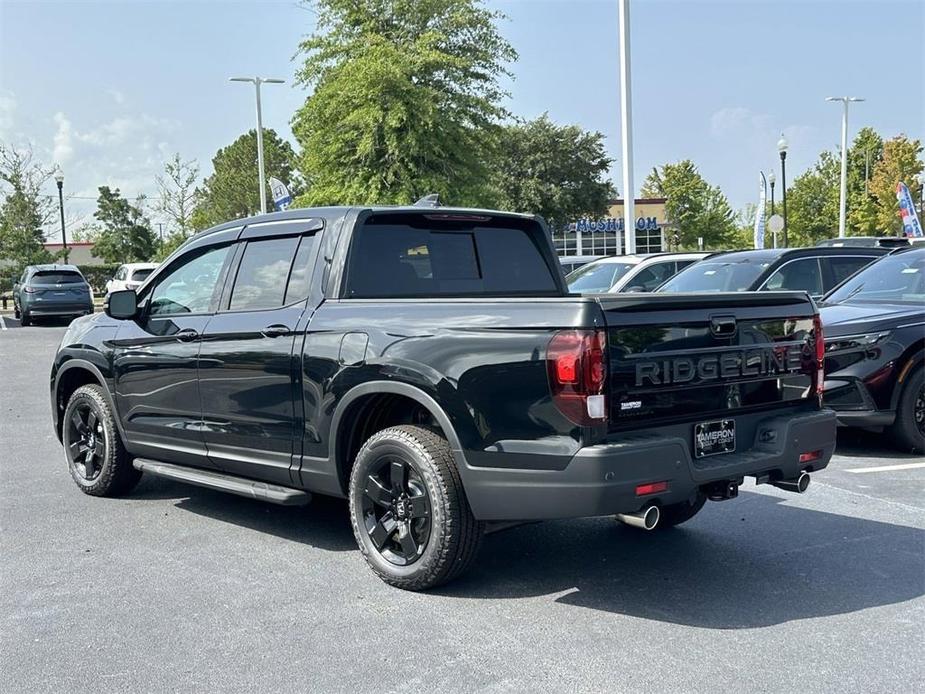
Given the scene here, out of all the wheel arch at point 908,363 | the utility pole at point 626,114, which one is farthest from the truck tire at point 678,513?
the utility pole at point 626,114

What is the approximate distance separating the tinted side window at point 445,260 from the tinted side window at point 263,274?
0.52 metres

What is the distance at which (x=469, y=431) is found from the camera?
406 centimetres

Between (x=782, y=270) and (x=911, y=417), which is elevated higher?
(x=782, y=270)

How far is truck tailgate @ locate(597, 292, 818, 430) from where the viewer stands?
3.91m

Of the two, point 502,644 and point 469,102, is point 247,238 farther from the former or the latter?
point 469,102

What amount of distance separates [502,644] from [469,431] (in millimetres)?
916

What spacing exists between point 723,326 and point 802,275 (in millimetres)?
6258

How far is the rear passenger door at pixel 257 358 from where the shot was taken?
4.93 metres

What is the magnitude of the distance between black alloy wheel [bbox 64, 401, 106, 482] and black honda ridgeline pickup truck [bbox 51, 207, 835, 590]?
1.30 ft

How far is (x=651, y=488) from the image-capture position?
3846 mm

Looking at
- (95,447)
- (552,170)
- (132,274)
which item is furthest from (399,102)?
(552,170)

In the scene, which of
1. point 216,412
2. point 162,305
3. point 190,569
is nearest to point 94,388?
point 162,305

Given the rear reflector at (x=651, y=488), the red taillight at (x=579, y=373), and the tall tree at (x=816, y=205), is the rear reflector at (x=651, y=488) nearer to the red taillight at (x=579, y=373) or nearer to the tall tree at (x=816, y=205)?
the red taillight at (x=579, y=373)

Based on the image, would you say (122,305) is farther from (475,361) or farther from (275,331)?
(475,361)
